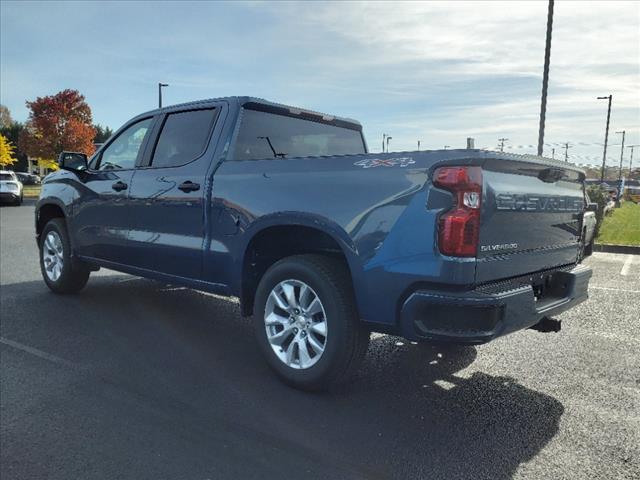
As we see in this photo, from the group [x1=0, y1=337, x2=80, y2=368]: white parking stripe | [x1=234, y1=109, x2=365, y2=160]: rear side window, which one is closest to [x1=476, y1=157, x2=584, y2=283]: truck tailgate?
[x1=234, y1=109, x2=365, y2=160]: rear side window

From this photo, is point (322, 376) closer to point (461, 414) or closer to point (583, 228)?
point (461, 414)

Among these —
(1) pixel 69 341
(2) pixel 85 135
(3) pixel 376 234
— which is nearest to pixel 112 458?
(3) pixel 376 234

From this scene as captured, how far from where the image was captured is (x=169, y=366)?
13.6 feet

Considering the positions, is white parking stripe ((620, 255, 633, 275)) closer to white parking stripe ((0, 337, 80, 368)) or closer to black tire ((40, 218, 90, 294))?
black tire ((40, 218, 90, 294))

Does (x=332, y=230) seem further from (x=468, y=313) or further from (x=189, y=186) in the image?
(x=189, y=186)

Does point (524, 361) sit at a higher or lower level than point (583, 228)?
lower

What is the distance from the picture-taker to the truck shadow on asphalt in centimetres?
281

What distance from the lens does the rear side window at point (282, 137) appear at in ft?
15.0

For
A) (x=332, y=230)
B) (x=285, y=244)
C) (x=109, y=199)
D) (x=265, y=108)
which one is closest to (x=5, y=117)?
(x=109, y=199)

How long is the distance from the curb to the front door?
396 inches

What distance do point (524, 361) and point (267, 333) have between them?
2089 mm

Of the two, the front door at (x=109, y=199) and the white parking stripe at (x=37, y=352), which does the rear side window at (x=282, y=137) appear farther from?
the white parking stripe at (x=37, y=352)

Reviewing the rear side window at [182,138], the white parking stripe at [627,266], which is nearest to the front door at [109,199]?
the rear side window at [182,138]

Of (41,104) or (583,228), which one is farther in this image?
(41,104)
